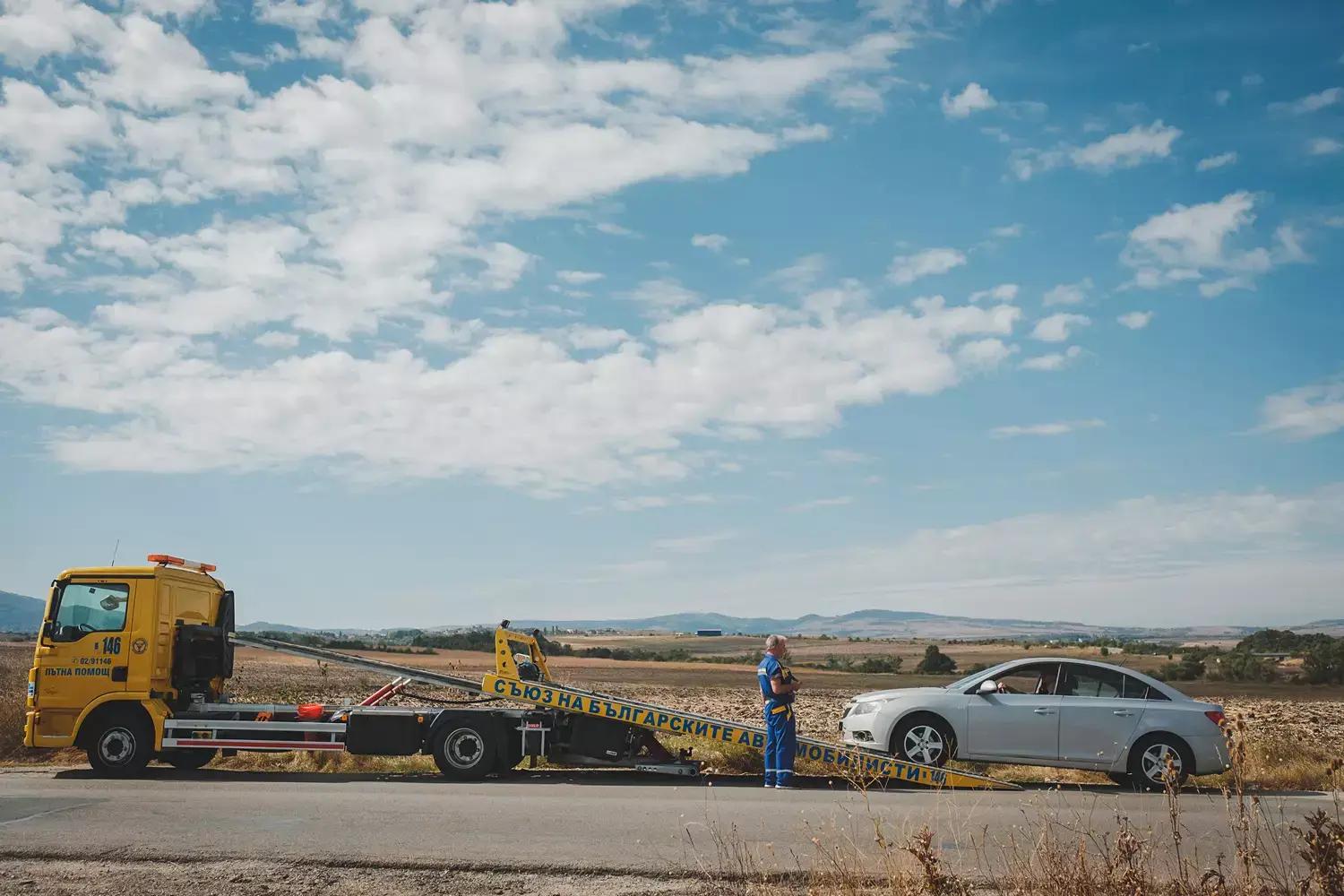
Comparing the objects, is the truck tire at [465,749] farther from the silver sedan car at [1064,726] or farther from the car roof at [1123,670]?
the car roof at [1123,670]

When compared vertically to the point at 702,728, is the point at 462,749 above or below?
below

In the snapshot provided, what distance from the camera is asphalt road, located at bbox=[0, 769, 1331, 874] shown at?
28.5 ft

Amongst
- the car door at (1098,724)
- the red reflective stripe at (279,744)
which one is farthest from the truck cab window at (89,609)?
the car door at (1098,724)

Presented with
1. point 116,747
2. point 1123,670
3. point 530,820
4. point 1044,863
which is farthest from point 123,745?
point 1123,670

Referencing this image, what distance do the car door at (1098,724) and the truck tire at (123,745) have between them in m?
11.5

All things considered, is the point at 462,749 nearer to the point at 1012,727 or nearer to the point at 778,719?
the point at 778,719

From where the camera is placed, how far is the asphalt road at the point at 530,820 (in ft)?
28.5

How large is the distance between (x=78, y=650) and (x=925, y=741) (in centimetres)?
1084

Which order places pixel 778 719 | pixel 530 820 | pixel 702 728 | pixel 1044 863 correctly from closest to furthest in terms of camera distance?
1. pixel 1044 863
2. pixel 530 820
3. pixel 778 719
4. pixel 702 728

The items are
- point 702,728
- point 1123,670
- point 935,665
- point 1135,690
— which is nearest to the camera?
point 702,728

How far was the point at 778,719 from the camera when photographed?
13164mm

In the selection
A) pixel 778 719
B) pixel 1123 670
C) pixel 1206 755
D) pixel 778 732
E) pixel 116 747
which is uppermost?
pixel 1123 670

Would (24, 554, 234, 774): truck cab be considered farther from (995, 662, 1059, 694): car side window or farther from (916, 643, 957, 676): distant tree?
(916, 643, 957, 676): distant tree

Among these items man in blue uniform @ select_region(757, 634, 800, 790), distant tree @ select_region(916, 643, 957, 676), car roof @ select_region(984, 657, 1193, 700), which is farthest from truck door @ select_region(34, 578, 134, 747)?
distant tree @ select_region(916, 643, 957, 676)
